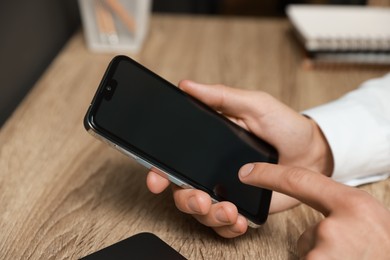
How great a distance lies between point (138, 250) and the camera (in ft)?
1.70

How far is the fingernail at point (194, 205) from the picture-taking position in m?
0.52

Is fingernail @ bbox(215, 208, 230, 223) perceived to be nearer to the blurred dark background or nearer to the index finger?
the index finger

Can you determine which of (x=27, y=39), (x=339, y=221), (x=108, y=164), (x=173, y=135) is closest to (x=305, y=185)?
(x=339, y=221)

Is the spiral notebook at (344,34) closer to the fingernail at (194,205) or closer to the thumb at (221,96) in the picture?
the thumb at (221,96)

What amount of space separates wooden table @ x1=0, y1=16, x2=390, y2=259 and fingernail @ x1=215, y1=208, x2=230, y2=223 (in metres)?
0.04

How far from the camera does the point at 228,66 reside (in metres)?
0.97

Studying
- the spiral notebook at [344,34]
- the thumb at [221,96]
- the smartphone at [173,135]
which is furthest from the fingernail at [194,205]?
the spiral notebook at [344,34]

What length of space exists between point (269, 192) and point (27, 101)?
43cm

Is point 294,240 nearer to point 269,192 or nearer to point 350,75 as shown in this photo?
point 269,192

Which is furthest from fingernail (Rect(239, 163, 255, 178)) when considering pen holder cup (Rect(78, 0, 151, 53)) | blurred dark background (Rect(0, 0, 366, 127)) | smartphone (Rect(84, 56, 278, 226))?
pen holder cup (Rect(78, 0, 151, 53))

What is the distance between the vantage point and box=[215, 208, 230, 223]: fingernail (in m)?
0.52

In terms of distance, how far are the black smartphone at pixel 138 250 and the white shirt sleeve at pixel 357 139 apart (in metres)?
0.25

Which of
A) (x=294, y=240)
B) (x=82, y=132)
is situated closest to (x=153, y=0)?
(x=82, y=132)

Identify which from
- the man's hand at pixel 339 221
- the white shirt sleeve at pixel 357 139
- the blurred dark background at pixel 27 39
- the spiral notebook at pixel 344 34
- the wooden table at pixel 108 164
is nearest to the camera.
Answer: the man's hand at pixel 339 221
